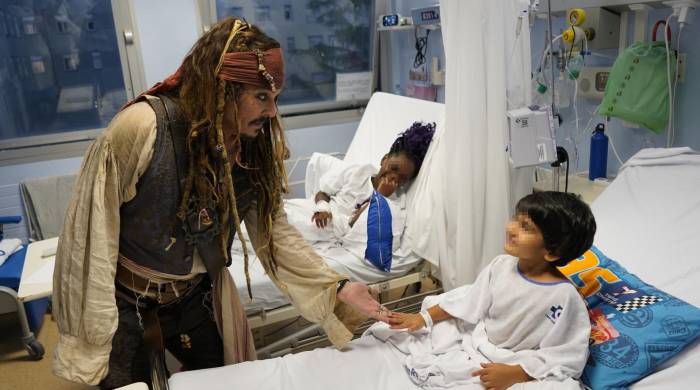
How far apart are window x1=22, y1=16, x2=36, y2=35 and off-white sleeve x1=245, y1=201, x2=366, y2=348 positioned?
9.05ft

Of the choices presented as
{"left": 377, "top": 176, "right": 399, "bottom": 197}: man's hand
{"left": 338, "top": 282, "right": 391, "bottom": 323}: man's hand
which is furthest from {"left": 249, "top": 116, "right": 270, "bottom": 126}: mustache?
{"left": 377, "top": 176, "right": 399, "bottom": 197}: man's hand

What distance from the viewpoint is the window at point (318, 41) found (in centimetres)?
422

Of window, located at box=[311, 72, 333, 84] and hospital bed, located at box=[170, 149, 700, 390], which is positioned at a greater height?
window, located at box=[311, 72, 333, 84]

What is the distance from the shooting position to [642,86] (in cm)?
215

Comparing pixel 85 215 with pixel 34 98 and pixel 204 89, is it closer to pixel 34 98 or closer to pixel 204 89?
pixel 204 89

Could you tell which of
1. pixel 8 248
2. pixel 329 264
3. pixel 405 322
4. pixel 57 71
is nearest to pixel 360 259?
pixel 329 264

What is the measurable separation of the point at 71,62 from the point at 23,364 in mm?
1971

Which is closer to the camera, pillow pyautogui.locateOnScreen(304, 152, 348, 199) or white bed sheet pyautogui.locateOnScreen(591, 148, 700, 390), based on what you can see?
white bed sheet pyautogui.locateOnScreen(591, 148, 700, 390)

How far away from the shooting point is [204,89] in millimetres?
1377

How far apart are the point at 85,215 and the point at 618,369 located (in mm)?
1427

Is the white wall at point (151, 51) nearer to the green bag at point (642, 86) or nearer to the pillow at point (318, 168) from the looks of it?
the pillow at point (318, 168)

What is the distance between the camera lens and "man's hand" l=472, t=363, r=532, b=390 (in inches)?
59.9

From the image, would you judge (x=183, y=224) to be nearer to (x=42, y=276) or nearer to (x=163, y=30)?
(x=42, y=276)

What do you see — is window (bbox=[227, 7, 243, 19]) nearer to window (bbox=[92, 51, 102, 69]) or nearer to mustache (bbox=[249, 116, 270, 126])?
window (bbox=[92, 51, 102, 69])
